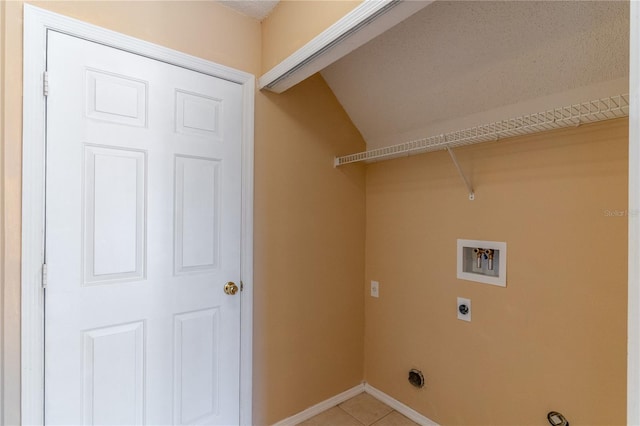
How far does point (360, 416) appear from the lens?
2.04 metres

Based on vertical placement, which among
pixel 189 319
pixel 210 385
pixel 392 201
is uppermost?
pixel 392 201

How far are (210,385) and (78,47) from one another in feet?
5.53

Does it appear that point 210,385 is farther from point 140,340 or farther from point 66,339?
point 66,339

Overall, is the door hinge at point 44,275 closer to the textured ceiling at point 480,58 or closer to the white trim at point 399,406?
the textured ceiling at point 480,58

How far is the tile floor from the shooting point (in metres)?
1.98

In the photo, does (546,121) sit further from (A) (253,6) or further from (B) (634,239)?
(A) (253,6)

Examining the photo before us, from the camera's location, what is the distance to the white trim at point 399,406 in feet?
6.40

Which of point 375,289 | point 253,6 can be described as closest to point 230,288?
point 375,289

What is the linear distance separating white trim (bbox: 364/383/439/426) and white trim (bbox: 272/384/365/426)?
8 centimetres

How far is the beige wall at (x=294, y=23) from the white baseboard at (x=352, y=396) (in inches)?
83.5

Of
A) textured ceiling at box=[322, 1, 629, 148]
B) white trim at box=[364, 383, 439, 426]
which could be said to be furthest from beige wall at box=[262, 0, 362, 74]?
white trim at box=[364, 383, 439, 426]

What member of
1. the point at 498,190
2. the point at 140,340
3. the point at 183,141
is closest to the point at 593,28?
the point at 498,190

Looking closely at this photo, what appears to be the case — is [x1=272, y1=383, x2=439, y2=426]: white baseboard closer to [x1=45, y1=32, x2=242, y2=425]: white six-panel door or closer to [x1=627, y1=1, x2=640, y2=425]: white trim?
[x1=45, y1=32, x2=242, y2=425]: white six-panel door

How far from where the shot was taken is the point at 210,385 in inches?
64.6
